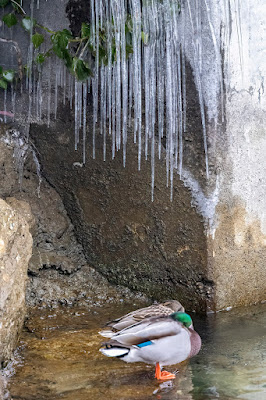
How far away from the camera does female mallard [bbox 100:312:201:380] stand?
3.70m

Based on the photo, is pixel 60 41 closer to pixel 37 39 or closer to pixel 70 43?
pixel 70 43

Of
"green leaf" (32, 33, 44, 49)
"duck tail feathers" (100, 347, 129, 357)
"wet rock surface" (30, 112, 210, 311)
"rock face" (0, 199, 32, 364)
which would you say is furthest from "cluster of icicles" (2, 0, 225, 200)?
"duck tail feathers" (100, 347, 129, 357)

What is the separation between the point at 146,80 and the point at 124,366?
2.22 meters

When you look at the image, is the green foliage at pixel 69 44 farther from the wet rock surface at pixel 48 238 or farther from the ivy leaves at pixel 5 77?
the wet rock surface at pixel 48 238

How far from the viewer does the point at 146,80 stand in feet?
15.7

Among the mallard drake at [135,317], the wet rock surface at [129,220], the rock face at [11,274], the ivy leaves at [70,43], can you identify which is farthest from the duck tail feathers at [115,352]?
the ivy leaves at [70,43]

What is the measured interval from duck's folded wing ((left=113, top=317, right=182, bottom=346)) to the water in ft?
0.66

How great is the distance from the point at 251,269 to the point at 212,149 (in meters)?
1.10

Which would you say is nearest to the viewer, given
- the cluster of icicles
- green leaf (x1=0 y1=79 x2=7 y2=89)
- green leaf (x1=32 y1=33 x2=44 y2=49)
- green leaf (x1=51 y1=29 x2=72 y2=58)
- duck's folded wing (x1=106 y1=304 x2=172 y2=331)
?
duck's folded wing (x1=106 y1=304 x2=172 y2=331)

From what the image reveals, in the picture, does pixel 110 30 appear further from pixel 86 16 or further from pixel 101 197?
pixel 101 197

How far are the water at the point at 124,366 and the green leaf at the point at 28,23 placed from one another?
247cm

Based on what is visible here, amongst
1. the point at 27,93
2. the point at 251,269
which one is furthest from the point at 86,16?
the point at 251,269

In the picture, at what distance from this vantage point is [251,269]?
198 inches

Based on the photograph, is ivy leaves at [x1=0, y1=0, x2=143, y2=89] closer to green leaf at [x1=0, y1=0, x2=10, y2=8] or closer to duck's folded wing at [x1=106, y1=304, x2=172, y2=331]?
green leaf at [x1=0, y1=0, x2=10, y2=8]
